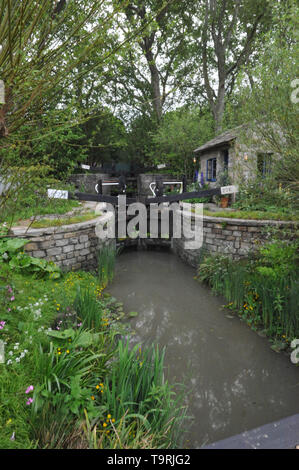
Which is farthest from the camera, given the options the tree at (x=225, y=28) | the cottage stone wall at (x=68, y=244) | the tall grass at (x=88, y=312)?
the tree at (x=225, y=28)

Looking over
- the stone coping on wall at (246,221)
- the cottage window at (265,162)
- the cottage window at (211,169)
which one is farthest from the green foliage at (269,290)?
the cottage window at (211,169)

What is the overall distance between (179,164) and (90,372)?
15.3m

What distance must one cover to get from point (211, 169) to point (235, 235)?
671cm

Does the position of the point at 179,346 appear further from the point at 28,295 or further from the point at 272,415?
the point at 28,295

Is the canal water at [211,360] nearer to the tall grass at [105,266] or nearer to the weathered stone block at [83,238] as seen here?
the tall grass at [105,266]

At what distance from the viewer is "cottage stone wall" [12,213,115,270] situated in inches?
219

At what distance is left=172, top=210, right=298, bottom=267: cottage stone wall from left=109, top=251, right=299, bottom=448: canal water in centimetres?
135

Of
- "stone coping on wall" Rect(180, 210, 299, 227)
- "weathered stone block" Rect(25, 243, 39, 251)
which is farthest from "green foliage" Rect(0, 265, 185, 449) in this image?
"stone coping on wall" Rect(180, 210, 299, 227)

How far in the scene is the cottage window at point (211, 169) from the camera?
12.4m

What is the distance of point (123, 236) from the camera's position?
10.7m

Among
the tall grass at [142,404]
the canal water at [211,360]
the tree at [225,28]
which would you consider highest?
the tree at [225,28]

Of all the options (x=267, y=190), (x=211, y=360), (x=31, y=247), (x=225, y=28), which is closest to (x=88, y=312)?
(x=211, y=360)

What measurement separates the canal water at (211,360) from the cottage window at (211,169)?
24.3ft

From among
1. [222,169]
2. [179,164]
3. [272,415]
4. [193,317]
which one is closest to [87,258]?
[193,317]
